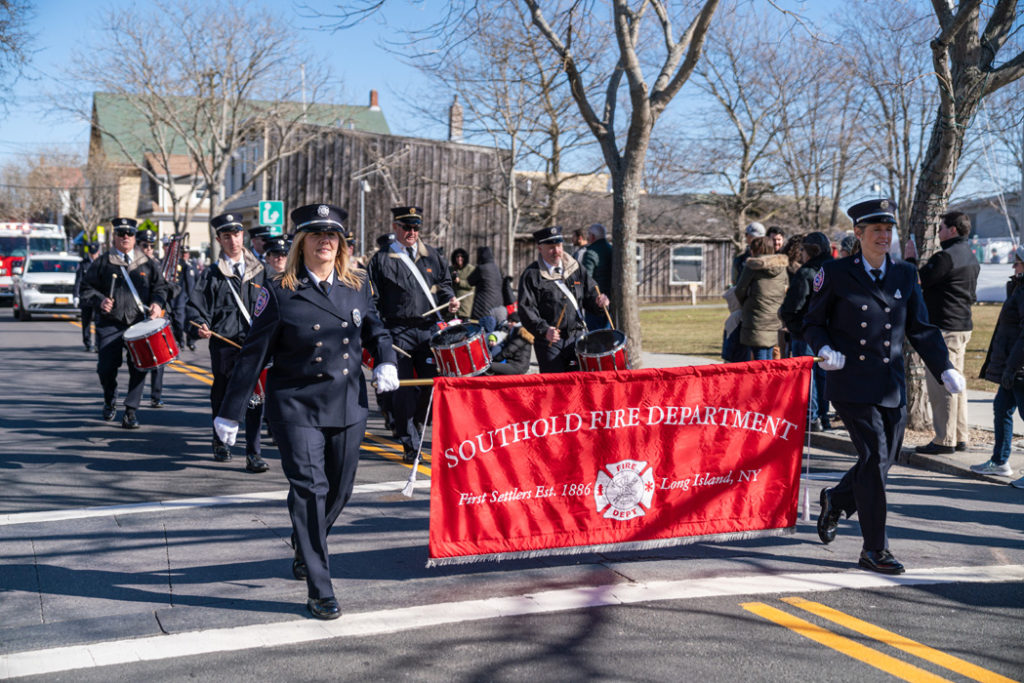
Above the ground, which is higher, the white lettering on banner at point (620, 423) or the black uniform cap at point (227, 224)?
the black uniform cap at point (227, 224)

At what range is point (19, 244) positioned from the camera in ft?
139

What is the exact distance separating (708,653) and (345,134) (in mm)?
37263

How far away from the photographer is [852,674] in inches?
175

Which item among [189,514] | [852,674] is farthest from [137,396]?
[852,674]

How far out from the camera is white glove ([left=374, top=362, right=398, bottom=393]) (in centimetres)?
559

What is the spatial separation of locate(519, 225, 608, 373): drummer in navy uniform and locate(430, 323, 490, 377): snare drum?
23.0 inches

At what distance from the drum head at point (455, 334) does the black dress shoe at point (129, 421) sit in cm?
406

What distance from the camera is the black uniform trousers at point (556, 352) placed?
30.3 ft

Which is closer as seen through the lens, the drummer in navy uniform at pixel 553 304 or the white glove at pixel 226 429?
the white glove at pixel 226 429

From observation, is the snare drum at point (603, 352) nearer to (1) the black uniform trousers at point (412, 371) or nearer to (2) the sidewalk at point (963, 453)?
(2) the sidewalk at point (963, 453)

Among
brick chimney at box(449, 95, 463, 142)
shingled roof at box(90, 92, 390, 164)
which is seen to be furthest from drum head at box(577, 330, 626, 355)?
shingled roof at box(90, 92, 390, 164)

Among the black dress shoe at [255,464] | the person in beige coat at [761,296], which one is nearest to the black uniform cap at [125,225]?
the black dress shoe at [255,464]

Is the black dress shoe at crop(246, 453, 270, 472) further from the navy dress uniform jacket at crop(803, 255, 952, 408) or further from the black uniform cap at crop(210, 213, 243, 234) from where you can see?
the navy dress uniform jacket at crop(803, 255, 952, 408)

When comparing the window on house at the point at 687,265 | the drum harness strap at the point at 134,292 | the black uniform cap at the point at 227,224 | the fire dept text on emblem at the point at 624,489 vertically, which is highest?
the window on house at the point at 687,265
